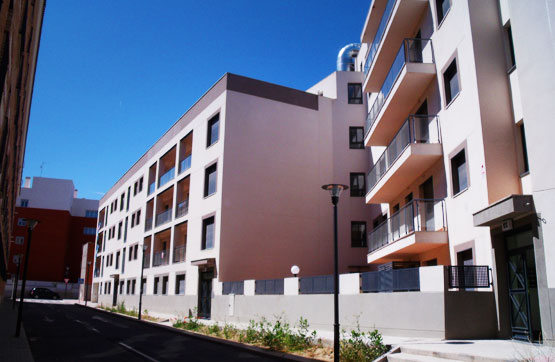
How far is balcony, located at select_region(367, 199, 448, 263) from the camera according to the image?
53.0 feet

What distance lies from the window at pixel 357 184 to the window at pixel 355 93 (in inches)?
196

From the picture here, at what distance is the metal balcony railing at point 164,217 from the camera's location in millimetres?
34750

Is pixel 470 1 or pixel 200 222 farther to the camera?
pixel 200 222

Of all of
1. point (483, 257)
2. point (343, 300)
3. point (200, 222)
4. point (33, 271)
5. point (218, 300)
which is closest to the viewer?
point (483, 257)

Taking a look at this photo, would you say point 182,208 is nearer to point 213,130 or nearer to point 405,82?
point 213,130

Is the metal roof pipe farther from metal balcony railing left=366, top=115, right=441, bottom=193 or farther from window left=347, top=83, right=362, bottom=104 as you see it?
metal balcony railing left=366, top=115, right=441, bottom=193

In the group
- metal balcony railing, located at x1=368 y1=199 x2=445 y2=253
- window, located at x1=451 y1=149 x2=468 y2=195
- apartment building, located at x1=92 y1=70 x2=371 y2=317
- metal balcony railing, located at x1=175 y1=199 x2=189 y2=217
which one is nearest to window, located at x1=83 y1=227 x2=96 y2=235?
apartment building, located at x1=92 y1=70 x2=371 y2=317

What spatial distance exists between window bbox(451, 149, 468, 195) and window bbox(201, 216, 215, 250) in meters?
14.8

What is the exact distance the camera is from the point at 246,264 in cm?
2588

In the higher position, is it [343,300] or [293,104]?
[293,104]

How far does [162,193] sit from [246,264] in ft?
45.5

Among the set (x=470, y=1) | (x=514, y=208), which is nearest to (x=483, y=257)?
(x=514, y=208)

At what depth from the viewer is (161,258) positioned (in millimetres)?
34750

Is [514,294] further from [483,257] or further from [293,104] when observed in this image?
[293,104]
